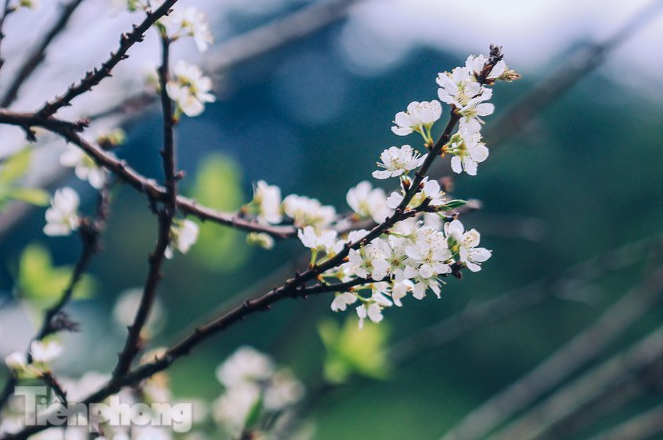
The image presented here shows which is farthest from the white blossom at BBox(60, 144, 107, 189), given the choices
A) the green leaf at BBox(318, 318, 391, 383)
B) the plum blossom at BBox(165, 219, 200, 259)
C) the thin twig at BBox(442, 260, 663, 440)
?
the thin twig at BBox(442, 260, 663, 440)

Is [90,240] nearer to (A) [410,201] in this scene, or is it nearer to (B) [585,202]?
(A) [410,201]

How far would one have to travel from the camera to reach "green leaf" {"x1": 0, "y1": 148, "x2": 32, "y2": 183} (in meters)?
1.21

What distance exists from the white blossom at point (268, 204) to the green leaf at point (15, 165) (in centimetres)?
47

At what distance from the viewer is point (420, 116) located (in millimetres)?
807

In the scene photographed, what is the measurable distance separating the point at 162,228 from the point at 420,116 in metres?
Result: 0.38

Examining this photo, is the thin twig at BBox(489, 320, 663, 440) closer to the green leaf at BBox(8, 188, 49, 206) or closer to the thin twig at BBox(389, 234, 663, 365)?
the thin twig at BBox(389, 234, 663, 365)

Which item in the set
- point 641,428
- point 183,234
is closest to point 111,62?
point 183,234

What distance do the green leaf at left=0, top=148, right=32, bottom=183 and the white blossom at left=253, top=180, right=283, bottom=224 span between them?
474mm

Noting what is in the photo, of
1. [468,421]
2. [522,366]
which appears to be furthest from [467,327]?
[522,366]

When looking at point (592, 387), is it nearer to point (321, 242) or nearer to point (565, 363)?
point (565, 363)

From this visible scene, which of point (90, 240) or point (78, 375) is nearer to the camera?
point (90, 240)

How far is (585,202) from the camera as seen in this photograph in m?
14.1

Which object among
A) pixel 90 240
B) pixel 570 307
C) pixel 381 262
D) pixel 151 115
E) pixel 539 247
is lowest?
pixel 381 262

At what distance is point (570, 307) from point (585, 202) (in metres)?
3.06
